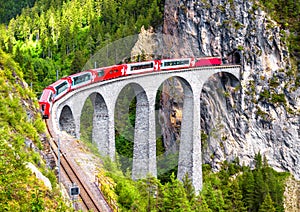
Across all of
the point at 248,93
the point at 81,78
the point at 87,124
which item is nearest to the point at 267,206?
the point at 248,93

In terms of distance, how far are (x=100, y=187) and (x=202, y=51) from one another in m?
37.5

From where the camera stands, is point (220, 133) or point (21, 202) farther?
point (220, 133)

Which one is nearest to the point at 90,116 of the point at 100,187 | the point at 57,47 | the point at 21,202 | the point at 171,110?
the point at 171,110

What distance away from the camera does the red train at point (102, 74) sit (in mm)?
26139

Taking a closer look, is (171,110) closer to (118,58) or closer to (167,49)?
(167,49)

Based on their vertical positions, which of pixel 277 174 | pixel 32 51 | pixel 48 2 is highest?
pixel 48 2

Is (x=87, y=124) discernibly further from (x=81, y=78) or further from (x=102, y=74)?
(x=81, y=78)

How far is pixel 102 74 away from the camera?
34.7 m

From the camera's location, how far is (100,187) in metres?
19.0

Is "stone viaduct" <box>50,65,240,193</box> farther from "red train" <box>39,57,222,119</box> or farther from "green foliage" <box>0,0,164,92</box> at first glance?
"green foliage" <box>0,0,164,92</box>

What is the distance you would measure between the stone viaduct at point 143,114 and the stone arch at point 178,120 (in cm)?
9

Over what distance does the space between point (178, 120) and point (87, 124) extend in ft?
48.2

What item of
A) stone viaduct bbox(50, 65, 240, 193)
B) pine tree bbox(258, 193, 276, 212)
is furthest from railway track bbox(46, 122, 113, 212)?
pine tree bbox(258, 193, 276, 212)

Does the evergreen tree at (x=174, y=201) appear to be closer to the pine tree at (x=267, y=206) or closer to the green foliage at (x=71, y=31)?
the pine tree at (x=267, y=206)
